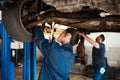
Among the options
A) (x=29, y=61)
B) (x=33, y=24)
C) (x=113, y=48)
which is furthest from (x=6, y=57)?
(x=113, y=48)

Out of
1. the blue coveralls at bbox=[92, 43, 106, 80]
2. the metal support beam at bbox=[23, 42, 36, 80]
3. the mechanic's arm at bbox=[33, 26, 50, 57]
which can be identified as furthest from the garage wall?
the mechanic's arm at bbox=[33, 26, 50, 57]

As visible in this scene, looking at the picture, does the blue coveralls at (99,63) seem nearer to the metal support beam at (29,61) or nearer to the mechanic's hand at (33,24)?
the metal support beam at (29,61)

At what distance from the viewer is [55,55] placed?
209cm

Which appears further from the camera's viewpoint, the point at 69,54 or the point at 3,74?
the point at 3,74

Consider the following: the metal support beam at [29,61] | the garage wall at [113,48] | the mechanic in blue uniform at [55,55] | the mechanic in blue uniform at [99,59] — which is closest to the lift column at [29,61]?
the metal support beam at [29,61]

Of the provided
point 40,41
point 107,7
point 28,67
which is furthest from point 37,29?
point 28,67

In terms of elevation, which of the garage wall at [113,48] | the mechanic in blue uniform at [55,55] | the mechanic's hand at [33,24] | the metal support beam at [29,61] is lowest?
the garage wall at [113,48]

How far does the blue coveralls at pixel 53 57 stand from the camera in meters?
2.08

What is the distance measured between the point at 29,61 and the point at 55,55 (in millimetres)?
928

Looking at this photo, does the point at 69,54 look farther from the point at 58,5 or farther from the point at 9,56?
the point at 9,56

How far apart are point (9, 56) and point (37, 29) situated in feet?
3.11

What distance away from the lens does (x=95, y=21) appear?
207cm

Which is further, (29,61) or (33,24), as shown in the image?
(29,61)

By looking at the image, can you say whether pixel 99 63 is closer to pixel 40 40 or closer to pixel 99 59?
pixel 99 59
